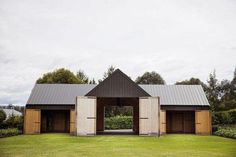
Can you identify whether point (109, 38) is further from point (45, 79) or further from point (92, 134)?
point (45, 79)

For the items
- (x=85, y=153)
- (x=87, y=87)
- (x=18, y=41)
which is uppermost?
(x=18, y=41)

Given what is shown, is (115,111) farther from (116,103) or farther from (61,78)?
(116,103)

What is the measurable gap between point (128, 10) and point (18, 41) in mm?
9874

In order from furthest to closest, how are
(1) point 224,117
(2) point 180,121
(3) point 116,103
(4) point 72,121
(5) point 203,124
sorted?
(1) point 224,117 → (3) point 116,103 → (2) point 180,121 → (5) point 203,124 → (4) point 72,121

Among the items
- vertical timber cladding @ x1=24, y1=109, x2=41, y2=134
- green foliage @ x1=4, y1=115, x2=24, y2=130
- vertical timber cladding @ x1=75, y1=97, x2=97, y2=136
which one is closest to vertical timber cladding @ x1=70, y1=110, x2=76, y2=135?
vertical timber cladding @ x1=75, y1=97, x2=97, y2=136

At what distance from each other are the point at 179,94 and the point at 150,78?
3234 cm

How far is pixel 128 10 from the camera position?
62.0ft

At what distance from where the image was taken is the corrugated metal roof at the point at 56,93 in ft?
107

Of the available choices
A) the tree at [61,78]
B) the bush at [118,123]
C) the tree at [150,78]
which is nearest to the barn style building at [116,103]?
the bush at [118,123]

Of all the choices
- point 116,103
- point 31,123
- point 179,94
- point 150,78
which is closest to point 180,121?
point 179,94

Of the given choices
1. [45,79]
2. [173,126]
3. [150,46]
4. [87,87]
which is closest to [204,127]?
[173,126]

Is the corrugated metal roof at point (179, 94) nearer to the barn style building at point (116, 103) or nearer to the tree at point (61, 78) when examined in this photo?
the barn style building at point (116, 103)

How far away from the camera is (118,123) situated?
137 ft

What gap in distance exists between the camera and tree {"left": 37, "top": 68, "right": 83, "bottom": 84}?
5294cm
